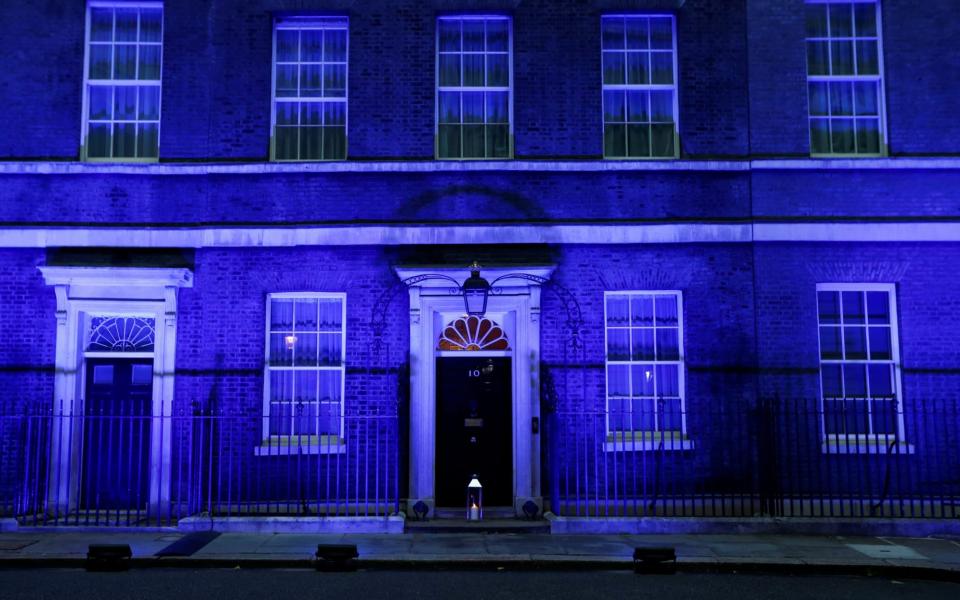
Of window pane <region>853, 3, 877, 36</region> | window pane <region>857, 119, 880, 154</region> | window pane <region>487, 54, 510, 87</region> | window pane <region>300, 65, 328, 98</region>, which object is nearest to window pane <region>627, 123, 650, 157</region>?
window pane <region>487, 54, 510, 87</region>

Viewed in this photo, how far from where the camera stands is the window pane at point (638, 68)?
1256 centimetres

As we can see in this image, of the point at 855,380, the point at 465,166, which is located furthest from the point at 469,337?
the point at 855,380

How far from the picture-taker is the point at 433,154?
12.3 meters

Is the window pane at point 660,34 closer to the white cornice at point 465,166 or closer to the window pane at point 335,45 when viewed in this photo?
the white cornice at point 465,166

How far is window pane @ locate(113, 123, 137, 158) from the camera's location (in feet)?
41.0

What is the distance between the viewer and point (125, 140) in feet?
41.0

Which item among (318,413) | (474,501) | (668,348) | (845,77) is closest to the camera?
(474,501)

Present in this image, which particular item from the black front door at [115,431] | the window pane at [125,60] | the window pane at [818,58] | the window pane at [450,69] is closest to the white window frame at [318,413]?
the black front door at [115,431]

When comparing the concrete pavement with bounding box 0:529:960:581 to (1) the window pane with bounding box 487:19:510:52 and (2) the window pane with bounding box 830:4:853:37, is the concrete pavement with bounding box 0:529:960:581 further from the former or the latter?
(2) the window pane with bounding box 830:4:853:37

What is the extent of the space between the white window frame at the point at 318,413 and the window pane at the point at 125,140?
3005 mm

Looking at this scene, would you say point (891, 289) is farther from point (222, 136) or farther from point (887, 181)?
point (222, 136)

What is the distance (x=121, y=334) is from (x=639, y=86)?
826 cm

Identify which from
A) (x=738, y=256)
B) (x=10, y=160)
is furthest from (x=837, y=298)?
(x=10, y=160)

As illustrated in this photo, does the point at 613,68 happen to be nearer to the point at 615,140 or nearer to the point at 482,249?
the point at 615,140
